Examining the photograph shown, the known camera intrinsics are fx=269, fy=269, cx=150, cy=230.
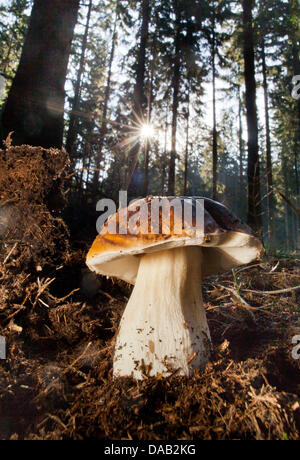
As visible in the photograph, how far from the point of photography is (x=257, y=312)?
276 centimetres

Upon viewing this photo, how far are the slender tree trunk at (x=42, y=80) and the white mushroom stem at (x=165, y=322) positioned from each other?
7.27ft

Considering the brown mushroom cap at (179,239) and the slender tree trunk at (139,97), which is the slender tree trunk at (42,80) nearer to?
the brown mushroom cap at (179,239)

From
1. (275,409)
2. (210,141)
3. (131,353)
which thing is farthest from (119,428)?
(210,141)

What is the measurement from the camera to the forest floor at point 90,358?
4.11ft

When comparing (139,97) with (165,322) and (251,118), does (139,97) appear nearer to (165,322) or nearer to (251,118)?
(251,118)

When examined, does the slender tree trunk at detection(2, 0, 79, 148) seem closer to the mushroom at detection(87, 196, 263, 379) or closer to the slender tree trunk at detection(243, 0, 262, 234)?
the mushroom at detection(87, 196, 263, 379)

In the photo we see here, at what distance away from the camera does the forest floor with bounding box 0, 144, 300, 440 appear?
1254 mm

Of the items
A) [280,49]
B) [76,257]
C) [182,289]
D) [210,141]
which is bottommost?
[182,289]

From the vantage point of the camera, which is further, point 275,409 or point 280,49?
point 280,49

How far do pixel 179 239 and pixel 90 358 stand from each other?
1067mm

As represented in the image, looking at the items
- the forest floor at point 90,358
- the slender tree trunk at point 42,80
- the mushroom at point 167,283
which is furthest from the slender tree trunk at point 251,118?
the mushroom at point 167,283

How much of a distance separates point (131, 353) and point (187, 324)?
0.42 meters

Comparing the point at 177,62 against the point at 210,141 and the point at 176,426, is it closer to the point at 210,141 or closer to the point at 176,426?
the point at 210,141

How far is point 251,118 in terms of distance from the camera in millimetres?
8008
